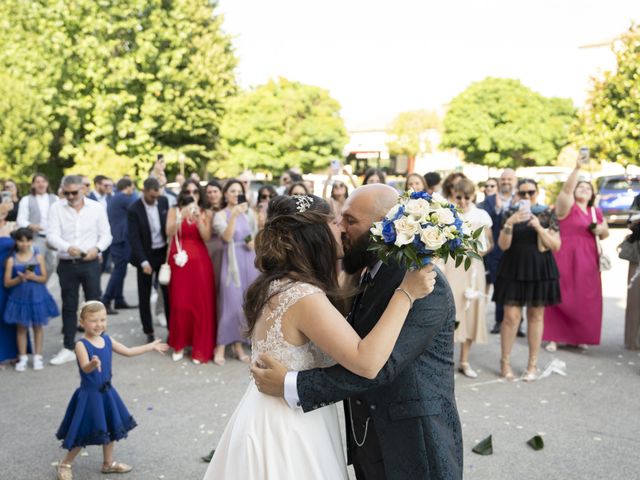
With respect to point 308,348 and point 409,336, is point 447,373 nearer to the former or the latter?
point 409,336

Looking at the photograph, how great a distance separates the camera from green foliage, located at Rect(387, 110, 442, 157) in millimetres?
63469

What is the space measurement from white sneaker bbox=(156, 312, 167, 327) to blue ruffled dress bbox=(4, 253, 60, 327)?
2.33m

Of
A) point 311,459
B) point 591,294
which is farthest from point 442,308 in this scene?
point 591,294

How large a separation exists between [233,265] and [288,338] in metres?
5.49

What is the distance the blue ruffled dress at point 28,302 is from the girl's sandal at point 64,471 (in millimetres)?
3123

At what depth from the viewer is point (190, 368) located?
7.64 m

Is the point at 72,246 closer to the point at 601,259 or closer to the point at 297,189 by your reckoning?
the point at 297,189

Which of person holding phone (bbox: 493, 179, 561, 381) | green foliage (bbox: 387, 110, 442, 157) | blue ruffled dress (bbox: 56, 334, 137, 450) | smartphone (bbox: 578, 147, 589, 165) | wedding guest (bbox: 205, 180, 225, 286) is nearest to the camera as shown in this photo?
blue ruffled dress (bbox: 56, 334, 137, 450)

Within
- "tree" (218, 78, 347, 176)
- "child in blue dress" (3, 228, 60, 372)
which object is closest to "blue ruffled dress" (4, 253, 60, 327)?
"child in blue dress" (3, 228, 60, 372)

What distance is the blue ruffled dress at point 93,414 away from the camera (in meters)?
4.65

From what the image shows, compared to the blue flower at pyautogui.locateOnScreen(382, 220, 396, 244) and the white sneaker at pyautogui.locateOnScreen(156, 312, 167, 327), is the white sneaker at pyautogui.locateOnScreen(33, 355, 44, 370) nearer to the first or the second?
the white sneaker at pyautogui.locateOnScreen(156, 312, 167, 327)

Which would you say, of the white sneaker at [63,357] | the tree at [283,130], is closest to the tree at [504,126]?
the tree at [283,130]

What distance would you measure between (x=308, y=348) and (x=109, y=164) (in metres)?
27.7

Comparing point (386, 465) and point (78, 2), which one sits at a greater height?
point (78, 2)
